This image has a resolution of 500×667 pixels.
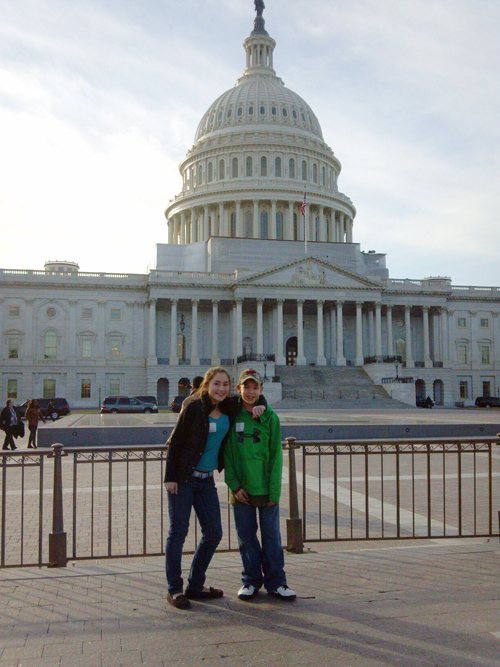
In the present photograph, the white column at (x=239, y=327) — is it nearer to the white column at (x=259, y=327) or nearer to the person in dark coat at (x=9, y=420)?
the white column at (x=259, y=327)

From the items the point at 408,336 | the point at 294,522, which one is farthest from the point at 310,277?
the point at 294,522

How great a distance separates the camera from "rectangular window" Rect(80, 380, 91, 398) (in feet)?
234

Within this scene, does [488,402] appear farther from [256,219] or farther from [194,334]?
[256,219]

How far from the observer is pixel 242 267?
78188mm

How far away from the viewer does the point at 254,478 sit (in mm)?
7086

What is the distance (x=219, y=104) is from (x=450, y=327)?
48.4 meters

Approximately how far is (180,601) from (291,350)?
7175cm

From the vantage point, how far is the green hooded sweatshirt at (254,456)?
710cm

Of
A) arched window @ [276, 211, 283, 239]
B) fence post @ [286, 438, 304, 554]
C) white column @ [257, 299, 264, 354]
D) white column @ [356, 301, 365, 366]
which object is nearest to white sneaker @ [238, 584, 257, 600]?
fence post @ [286, 438, 304, 554]

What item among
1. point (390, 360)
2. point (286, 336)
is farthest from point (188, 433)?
point (286, 336)

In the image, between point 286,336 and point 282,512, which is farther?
point 286,336

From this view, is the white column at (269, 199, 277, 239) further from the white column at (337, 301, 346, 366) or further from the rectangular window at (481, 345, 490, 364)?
the rectangular window at (481, 345, 490, 364)

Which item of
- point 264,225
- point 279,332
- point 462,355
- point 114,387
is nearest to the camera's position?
point 279,332

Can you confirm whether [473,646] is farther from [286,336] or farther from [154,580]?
[286,336]
